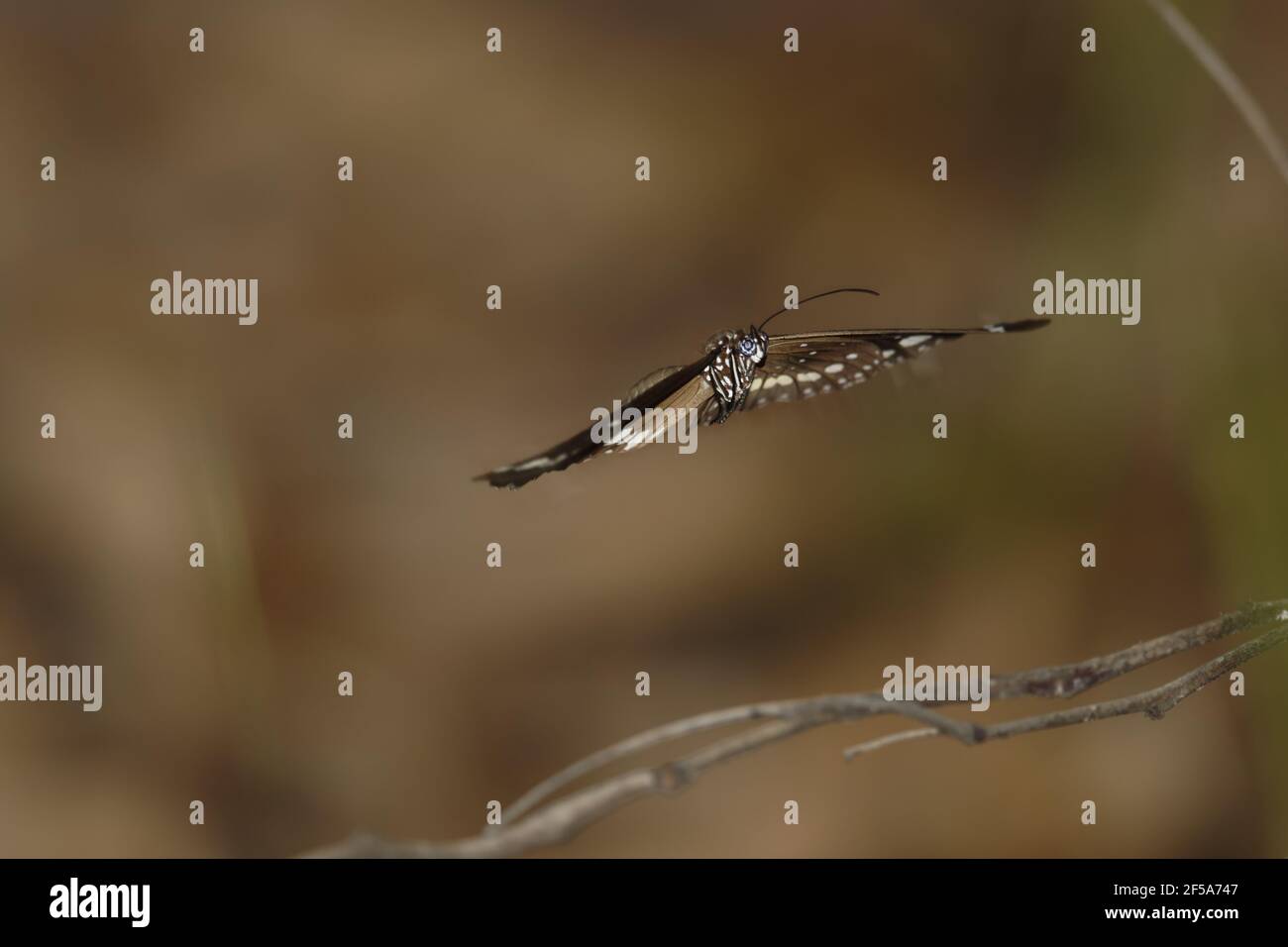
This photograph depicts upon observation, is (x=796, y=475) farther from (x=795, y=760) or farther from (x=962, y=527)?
(x=795, y=760)

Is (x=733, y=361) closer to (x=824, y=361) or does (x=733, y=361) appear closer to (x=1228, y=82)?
(x=824, y=361)

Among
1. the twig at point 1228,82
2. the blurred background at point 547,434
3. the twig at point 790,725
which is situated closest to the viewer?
the twig at point 790,725

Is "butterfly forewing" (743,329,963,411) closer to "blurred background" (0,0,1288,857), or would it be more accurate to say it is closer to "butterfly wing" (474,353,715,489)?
"butterfly wing" (474,353,715,489)

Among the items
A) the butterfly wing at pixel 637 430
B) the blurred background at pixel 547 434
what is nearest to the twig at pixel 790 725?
the butterfly wing at pixel 637 430

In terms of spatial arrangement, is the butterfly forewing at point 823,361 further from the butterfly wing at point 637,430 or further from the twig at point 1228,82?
the twig at point 1228,82

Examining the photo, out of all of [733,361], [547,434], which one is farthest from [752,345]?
[547,434]

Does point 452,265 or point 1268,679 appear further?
point 452,265

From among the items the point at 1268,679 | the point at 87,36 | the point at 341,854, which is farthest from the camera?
the point at 87,36

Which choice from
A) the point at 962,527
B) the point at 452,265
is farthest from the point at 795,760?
the point at 452,265
